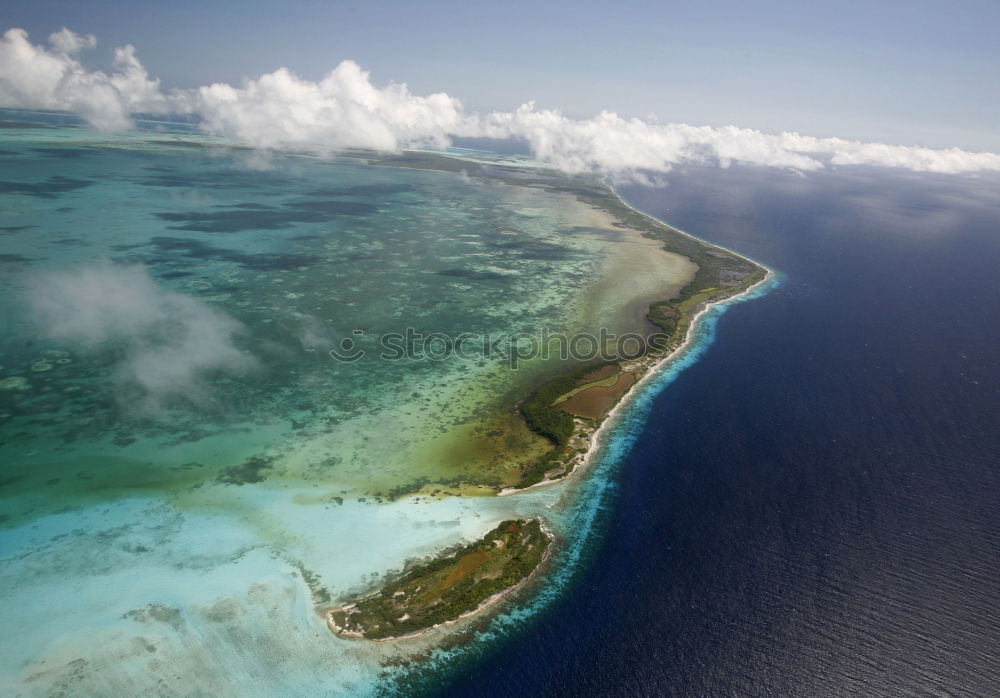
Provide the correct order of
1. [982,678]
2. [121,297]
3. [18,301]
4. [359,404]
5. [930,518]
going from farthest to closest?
[121,297], [18,301], [359,404], [930,518], [982,678]

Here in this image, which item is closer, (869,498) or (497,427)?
(869,498)

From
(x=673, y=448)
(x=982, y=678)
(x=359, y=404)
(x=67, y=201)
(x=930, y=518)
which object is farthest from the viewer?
(x=67, y=201)

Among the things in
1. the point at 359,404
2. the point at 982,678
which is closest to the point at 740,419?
the point at 982,678

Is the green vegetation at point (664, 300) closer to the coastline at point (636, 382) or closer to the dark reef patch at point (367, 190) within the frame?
the coastline at point (636, 382)

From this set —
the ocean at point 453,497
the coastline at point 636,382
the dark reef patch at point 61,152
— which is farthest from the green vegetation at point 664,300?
the dark reef patch at point 61,152

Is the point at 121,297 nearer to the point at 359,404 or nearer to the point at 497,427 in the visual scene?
the point at 359,404

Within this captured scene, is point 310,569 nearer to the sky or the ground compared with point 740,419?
nearer to the ground

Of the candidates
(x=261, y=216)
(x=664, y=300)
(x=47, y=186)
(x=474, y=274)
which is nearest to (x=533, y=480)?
(x=664, y=300)
